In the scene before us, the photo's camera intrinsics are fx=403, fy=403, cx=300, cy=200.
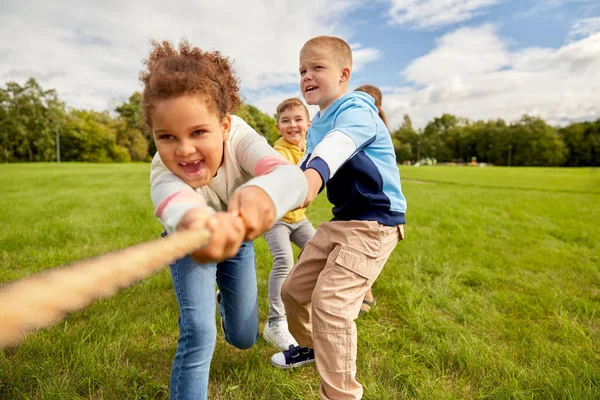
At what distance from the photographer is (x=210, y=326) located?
6.94 feet

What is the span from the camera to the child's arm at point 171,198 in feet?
4.18

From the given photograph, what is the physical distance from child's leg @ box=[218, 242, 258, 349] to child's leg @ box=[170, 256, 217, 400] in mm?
387

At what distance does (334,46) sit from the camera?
2.81 m

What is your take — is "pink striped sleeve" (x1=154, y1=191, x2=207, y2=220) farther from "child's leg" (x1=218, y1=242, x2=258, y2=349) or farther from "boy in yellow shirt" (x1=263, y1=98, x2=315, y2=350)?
"boy in yellow shirt" (x1=263, y1=98, x2=315, y2=350)

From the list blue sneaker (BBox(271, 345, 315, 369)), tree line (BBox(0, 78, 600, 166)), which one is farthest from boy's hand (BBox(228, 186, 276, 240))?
tree line (BBox(0, 78, 600, 166))

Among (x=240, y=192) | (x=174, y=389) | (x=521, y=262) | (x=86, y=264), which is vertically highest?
(x=240, y=192)

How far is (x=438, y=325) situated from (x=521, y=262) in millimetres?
2841

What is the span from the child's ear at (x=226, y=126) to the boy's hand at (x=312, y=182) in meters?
0.58

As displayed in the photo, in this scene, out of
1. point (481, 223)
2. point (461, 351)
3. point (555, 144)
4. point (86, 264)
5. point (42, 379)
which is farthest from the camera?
point (555, 144)

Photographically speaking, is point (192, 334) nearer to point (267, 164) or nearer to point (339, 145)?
point (267, 164)

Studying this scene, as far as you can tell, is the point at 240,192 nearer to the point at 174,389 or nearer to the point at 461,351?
the point at 174,389

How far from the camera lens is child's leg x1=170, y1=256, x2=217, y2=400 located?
6.80 feet

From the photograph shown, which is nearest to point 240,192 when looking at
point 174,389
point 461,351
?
point 174,389

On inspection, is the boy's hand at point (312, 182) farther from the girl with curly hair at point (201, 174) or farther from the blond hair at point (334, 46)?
the blond hair at point (334, 46)
